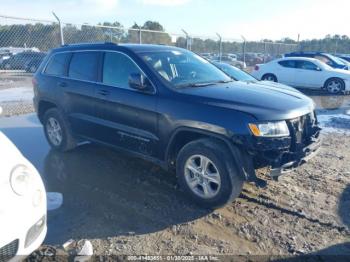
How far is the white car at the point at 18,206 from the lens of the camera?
2.26 m

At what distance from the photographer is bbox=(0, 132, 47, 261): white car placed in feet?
7.40

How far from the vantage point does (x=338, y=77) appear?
44.5 ft

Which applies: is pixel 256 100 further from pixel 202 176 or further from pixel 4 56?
pixel 4 56

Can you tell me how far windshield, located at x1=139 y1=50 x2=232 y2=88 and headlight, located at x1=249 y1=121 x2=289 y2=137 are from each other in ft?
3.79

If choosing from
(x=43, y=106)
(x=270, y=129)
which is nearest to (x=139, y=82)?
(x=270, y=129)

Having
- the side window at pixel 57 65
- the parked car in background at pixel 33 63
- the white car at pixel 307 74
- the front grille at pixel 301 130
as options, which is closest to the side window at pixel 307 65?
the white car at pixel 307 74

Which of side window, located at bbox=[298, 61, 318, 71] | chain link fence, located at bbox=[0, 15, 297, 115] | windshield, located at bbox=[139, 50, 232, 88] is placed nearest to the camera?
windshield, located at bbox=[139, 50, 232, 88]

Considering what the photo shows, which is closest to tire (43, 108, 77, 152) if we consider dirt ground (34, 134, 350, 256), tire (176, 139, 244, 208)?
dirt ground (34, 134, 350, 256)

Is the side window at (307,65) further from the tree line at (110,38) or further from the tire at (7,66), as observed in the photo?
the tire at (7,66)

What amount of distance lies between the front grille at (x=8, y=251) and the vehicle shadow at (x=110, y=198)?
2.95 ft

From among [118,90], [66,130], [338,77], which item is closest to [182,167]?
[118,90]

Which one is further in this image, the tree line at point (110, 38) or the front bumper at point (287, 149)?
the tree line at point (110, 38)

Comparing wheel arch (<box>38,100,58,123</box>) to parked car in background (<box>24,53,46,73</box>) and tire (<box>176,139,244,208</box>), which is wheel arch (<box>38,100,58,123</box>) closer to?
tire (<box>176,139,244,208</box>)

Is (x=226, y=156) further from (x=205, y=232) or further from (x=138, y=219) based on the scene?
(x=138, y=219)
